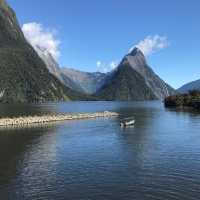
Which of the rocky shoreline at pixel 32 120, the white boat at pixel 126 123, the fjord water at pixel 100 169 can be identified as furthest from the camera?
the rocky shoreline at pixel 32 120

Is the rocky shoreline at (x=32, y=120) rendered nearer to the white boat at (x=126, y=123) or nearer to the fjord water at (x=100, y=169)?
the white boat at (x=126, y=123)

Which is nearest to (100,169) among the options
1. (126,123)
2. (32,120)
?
(126,123)

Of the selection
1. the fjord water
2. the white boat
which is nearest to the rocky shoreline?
the white boat

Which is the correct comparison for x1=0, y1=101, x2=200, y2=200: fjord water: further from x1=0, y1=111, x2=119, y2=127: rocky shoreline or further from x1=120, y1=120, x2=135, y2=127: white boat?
x1=0, y1=111, x2=119, y2=127: rocky shoreline

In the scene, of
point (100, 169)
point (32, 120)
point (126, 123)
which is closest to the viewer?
point (100, 169)

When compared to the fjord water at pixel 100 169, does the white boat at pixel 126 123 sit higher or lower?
higher

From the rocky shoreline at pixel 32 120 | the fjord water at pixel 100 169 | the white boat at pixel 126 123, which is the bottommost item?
the fjord water at pixel 100 169

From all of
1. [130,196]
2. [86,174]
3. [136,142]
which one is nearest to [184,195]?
[130,196]

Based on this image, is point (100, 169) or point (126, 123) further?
point (126, 123)

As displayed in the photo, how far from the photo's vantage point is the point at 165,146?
78000 mm

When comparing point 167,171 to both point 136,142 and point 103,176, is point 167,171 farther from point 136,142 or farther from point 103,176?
point 136,142

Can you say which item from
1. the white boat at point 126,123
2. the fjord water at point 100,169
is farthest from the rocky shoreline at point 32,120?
the fjord water at point 100,169

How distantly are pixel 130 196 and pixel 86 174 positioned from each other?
11305 millimetres

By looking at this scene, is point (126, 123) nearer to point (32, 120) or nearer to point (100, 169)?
point (32, 120)
